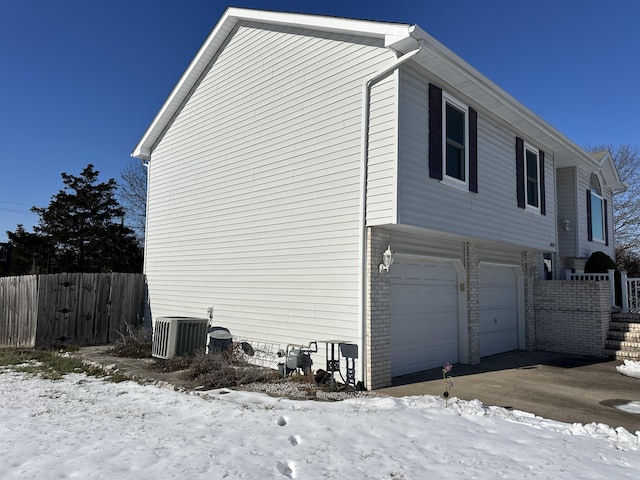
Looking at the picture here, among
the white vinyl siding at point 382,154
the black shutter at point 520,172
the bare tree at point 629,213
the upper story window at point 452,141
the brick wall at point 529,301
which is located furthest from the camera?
the bare tree at point 629,213

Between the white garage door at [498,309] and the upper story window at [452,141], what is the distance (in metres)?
3.05

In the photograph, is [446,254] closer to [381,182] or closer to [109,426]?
[381,182]

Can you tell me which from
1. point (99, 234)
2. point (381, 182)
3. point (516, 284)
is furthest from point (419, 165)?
point (99, 234)

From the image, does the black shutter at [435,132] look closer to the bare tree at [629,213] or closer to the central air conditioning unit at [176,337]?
the central air conditioning unit at [176,337]

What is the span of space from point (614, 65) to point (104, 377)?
16.1 metres

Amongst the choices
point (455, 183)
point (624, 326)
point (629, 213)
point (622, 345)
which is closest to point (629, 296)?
point (624, 326)

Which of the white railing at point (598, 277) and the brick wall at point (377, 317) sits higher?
the white railing at point (598, 277)

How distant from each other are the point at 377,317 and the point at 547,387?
347 centimetres

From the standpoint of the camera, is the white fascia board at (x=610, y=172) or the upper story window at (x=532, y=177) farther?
the white fascia board at (x=610, y=172)

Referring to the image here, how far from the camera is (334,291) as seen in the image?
7.98 meters

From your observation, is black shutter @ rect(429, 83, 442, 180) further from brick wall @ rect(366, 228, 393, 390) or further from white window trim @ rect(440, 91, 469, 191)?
brick wall @ rect(366, 228, 393, 390)

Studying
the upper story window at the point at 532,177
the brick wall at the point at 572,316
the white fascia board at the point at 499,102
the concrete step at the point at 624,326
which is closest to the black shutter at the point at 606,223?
the white fascia board at the point at 499,102

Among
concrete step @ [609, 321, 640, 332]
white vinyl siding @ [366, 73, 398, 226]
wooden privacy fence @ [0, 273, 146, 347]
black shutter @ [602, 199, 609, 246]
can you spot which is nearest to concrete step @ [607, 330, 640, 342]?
concrete step @ [609, 321, 640, 332]

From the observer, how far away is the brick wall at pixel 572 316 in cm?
1168
